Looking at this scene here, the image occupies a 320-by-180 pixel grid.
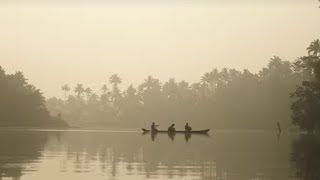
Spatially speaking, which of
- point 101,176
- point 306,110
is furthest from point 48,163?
point 306,110

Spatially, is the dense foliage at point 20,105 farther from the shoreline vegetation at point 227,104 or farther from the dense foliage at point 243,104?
the dense foliage at point 243,104

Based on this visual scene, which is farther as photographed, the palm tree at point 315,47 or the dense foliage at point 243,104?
the dense foliage at point 243,104

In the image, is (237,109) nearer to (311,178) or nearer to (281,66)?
(281,66)

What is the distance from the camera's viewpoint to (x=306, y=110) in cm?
8262

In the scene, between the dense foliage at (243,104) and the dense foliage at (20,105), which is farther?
the dense foliage at (243,104)

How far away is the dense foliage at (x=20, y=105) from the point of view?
452ft

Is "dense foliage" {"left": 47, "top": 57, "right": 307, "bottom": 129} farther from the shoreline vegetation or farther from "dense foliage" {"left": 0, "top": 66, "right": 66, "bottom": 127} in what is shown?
"dense foliage" {"left": 0, "top": 66, "right": 66, "bottom": 127}

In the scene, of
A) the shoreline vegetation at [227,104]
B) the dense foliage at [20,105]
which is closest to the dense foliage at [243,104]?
the shoreline vegetation at [227,104]

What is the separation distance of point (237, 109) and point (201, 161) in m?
144

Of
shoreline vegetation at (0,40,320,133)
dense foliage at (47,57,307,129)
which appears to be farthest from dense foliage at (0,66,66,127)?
dense foliage at (47,57,307,129)

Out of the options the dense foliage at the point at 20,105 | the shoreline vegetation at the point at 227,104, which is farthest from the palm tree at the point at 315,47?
the dense foliage at the point at 20,105

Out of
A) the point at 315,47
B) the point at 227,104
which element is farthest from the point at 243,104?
the point at 315,47

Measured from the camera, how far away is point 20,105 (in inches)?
5605

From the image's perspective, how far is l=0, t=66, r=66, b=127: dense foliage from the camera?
138m
